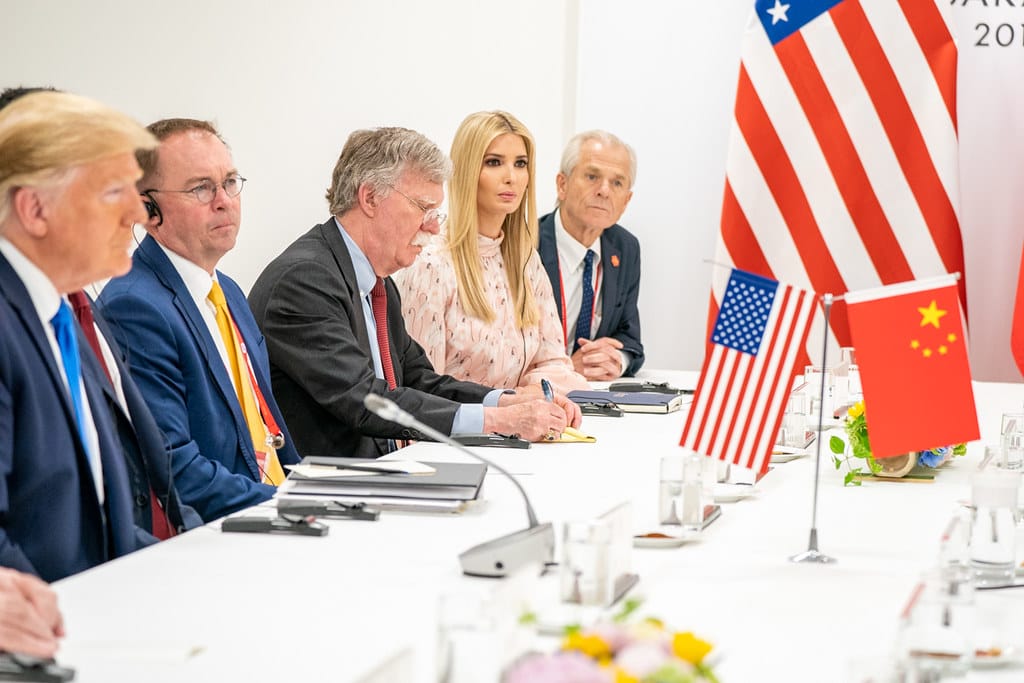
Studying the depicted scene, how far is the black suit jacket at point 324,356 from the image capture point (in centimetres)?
320

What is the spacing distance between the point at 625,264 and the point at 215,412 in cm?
297

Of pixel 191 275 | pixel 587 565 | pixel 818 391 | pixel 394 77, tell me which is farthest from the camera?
pixel 394 77

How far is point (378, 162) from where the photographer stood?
11.3 ft

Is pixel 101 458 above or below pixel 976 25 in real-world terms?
below

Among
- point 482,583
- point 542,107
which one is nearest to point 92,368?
point 482,583

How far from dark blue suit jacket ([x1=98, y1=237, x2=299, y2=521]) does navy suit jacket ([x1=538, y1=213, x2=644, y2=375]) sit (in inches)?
95.1

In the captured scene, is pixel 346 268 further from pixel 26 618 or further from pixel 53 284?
pixel 26 618

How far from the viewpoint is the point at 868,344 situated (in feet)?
6.98

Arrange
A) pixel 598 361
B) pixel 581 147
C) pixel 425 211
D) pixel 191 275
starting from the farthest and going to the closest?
pixel 581 147
pixel 598 361
pixel 425 211
pixel 191 275

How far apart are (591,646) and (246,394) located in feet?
6.33

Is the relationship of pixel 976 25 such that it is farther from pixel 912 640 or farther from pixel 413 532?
pixel 912 640

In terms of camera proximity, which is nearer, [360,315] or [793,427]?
[793,427]

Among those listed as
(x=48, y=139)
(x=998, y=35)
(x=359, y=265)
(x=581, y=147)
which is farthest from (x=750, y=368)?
(x=998, y=35)

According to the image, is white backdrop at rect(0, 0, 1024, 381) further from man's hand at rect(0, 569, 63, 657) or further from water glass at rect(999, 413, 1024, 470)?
man's hand at rect(0, 569, 63, 657)
